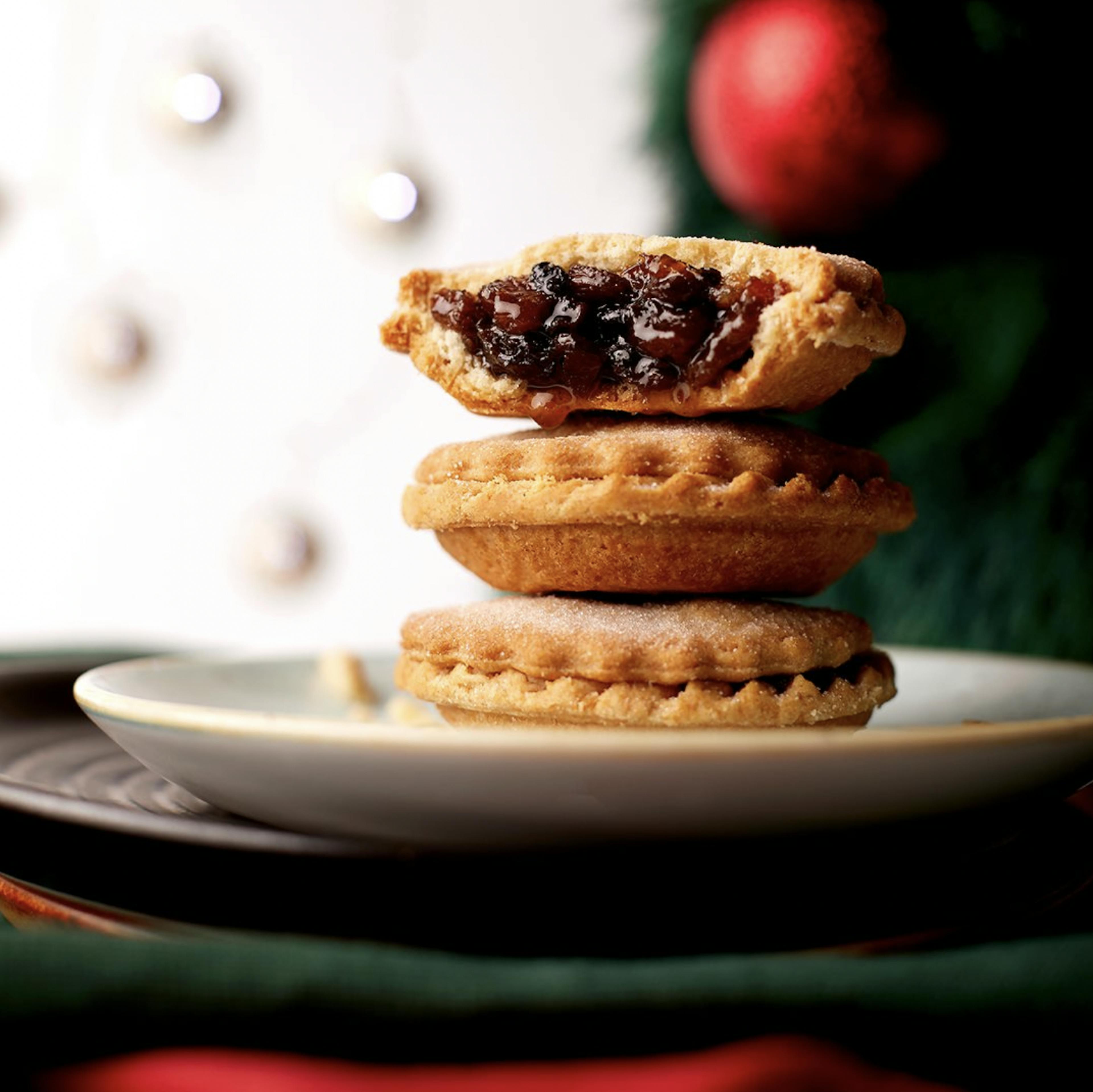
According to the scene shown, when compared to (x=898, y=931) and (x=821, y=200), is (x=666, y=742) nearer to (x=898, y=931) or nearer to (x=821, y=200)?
(x=898, y=931)

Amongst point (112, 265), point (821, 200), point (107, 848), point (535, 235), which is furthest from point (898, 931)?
point (112, 265)

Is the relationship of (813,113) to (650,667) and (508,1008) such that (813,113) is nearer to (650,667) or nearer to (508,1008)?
(650,667)

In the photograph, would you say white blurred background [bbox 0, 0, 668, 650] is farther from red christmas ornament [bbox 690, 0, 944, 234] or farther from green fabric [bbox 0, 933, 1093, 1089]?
green fabric [bbox 0, 933, 1093, 1089]

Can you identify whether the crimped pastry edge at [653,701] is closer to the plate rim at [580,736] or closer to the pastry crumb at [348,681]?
the plate rim at [580,736]

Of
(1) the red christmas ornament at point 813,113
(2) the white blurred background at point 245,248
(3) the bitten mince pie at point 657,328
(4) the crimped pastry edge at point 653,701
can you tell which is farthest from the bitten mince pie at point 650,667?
(2) the white blurred background at point 245,248

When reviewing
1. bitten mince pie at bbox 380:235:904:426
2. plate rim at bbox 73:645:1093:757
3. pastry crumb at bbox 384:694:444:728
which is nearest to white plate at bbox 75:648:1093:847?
plate rim at bbox 73:645:1093:757

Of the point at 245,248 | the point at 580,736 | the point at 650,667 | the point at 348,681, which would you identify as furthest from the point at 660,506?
the point at 245,248
